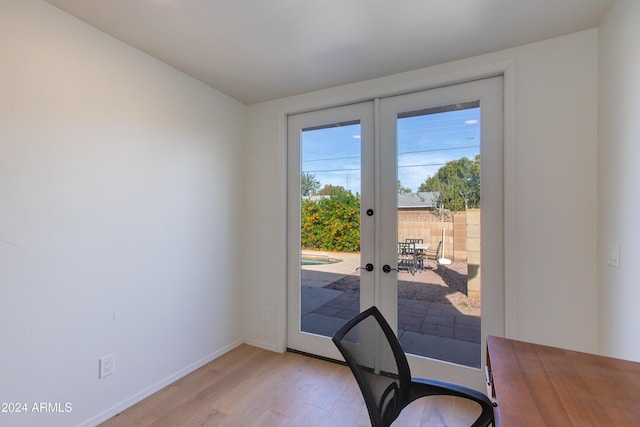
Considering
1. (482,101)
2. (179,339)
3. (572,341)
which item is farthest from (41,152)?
(572,341)

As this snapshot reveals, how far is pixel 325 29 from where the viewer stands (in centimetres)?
183

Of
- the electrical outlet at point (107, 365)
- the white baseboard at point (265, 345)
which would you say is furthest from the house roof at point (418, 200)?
the electrical outlet at point (107, 365)

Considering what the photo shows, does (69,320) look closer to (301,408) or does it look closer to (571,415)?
(301,408)

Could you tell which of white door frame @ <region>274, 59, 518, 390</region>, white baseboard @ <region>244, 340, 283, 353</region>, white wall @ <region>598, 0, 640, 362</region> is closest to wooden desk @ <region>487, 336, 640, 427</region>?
white wall @ <region>598, 0, 640, 362</region>

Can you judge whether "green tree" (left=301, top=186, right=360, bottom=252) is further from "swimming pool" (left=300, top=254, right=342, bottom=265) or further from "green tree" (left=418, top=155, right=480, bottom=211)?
"green tree" (left=418, top=155, right=480, bottom=211)

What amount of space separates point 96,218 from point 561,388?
8.00 ft

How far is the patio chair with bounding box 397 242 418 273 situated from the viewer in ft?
7.80

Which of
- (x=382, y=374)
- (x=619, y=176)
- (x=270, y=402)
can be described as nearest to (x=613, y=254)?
(x=619, y=176)

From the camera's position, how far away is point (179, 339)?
7.85 ft

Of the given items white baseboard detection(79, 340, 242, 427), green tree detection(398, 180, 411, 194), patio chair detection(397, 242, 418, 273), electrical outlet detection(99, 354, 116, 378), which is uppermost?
green tree detection(398, 180, 411, 194)

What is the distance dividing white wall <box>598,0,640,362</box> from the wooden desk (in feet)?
2.09

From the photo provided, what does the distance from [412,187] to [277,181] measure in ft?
4.31

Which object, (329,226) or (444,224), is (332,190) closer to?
(329,226)

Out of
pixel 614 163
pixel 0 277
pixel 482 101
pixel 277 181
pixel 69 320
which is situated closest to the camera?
pixel 0 277
